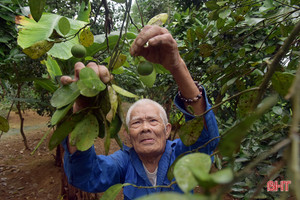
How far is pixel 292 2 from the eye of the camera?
742 mm

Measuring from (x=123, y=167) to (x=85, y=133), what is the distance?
0.83 meters

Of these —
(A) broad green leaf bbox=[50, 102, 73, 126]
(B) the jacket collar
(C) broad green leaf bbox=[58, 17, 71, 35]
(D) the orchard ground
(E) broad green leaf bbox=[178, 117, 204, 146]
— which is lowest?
(D) the orchard ground

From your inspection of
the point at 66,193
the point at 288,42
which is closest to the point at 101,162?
the point at 288,42

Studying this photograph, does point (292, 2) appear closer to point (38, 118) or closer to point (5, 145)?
point (5, 145)

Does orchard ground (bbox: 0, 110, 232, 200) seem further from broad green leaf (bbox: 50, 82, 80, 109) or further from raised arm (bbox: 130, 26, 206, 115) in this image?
broad green leaf (bbox: 50, 82, 80, 109)

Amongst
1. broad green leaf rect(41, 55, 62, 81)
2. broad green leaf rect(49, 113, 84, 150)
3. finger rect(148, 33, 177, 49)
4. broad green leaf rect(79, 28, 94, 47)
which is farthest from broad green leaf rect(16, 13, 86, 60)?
broad green leaf rect(49, 113, 84, 150)

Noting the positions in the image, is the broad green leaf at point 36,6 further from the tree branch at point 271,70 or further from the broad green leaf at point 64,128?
the tree branch at point 271,70

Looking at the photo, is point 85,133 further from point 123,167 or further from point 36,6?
point 123,167

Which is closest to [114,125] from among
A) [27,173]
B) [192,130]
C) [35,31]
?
[192,130]

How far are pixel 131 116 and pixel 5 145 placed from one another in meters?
4.74

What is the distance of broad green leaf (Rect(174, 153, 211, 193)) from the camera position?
202mm

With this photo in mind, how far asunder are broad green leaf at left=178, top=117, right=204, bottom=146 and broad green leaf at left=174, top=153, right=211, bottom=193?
10.0 inches

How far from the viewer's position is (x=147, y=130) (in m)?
1.16

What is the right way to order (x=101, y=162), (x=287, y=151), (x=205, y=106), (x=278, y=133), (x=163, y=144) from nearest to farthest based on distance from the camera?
(x=287, y=151), (x=278, y=133), (x=205, y=106), (x=101, y=162), (x=163, y=144)
